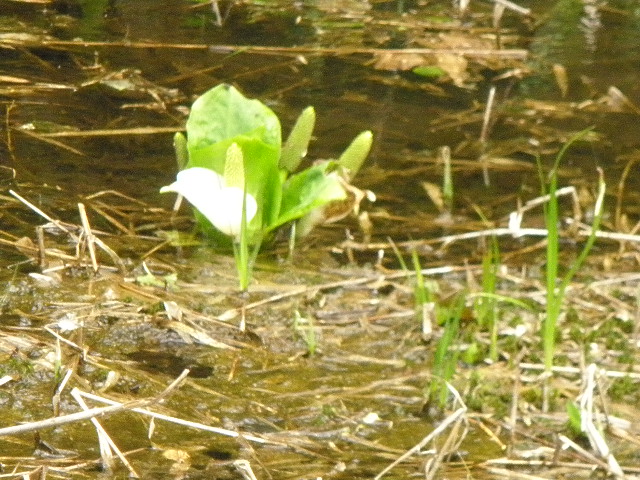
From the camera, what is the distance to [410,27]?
471cm

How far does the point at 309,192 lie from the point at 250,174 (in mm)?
147

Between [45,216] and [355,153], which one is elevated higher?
[355,153]

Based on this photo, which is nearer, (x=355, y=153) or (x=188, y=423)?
(x=188, y=423)

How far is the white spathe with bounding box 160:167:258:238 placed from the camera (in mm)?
2443

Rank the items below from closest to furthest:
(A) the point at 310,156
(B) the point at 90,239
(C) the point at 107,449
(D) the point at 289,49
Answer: (C) the point at 107,449 → (B) the point at 90,239 → (A) the point at 310,156 → (D) the point at 289,49

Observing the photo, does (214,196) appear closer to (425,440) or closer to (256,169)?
(256,169)

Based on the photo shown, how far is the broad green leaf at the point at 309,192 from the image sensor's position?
250cm

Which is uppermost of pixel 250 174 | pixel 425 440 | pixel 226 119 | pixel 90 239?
pixel 226 119

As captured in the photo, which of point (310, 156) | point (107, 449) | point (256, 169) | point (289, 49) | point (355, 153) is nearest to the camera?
point (107, 449)

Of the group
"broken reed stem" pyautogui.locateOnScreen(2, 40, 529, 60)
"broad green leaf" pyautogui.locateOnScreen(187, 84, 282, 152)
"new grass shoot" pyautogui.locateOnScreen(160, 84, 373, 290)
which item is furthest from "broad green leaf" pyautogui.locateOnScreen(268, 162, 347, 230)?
"broken reed stem" pyautogui.locateOnScreen(2, 40, 529, 60)

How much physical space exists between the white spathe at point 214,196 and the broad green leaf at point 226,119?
15cm

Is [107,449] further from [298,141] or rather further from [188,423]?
[298,141]

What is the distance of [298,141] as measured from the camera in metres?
2.70

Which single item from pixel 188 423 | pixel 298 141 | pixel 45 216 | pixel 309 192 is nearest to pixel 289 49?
pixel 298 141
